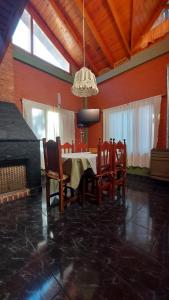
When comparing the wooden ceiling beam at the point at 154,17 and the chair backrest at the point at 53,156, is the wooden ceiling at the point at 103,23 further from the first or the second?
the chair backrest at the point at 53,156

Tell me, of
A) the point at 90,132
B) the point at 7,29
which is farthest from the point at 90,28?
the point at 7,29

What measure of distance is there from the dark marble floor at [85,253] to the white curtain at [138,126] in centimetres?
190

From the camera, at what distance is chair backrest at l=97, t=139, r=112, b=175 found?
97.0 inches

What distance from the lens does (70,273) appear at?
4.05 feet

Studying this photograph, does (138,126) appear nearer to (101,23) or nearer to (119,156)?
(119,156)

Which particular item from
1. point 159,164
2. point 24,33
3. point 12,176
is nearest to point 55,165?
point 12,176

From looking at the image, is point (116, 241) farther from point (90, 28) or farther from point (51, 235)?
point (90, 28)

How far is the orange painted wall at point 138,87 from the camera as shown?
3.83 meters

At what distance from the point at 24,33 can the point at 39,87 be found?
4.45ft

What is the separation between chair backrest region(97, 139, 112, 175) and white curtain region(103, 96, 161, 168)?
73.0 inches

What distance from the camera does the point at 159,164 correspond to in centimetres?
364

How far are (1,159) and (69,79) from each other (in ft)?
11.8

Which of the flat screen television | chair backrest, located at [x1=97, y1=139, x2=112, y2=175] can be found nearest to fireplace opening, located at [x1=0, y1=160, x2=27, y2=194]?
chair backrest, located at [x1=97, y1=139, x2=112, y2=175]

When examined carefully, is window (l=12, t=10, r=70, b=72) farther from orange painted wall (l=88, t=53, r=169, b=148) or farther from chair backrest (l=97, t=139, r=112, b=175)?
chair backrest (l=97, t=139, r=112, b=175)
